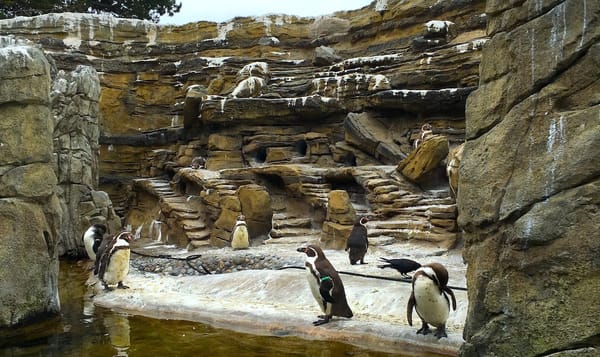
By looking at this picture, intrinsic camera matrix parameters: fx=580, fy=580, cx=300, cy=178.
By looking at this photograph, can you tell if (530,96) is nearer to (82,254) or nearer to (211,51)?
(82,254)

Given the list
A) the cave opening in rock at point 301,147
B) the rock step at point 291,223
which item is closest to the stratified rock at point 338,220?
the rock step at point 291,223

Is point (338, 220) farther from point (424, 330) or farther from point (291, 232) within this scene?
point (424, 330)

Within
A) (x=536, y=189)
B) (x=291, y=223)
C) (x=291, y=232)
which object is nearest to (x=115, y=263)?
(x=291, y=232)

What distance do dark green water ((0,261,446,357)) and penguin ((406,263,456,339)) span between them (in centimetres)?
67

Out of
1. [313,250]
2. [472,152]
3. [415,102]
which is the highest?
[415,102]

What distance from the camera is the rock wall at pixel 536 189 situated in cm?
385

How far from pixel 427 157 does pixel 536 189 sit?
29.8ft

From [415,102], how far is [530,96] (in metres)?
12.9

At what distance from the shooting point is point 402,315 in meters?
7.55

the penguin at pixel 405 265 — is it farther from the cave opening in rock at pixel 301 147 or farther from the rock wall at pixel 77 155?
the cave opening in rock at pixel 301 147

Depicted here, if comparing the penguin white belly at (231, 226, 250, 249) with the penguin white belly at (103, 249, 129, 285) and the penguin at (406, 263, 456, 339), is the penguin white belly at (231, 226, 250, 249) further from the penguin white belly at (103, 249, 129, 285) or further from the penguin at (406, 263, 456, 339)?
the penguin at (406, 263, 456, 339)

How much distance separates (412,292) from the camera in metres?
6.50

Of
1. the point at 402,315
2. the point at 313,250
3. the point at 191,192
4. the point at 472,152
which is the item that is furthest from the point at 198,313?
the point at 191,192

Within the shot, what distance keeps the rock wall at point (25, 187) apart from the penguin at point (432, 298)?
479 centimetres
